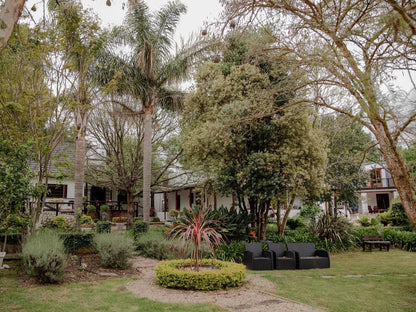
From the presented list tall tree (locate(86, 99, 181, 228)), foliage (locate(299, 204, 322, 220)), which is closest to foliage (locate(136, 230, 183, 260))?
tall tree (locate(86, 99, 181, 228))

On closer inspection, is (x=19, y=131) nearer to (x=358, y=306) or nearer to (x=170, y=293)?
(x=170, y=293)

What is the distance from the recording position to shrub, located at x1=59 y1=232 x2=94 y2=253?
10.1m

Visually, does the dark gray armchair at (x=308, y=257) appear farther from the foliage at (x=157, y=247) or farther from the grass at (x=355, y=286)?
the foliage at (x=157, y=247)

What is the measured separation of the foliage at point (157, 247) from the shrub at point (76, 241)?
5.68 ft

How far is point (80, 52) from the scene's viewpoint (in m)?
10.7

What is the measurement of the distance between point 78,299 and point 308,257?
270 inches

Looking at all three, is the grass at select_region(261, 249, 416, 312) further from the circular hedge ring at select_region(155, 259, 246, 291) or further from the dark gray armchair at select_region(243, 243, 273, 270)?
the circular hedge ring at select_region(155, 259, 246, 291)

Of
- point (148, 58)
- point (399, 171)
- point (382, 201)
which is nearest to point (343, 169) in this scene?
point (148, 58)

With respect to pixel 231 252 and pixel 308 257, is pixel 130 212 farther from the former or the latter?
pixel 308 257

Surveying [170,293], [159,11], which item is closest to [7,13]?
[170,293]

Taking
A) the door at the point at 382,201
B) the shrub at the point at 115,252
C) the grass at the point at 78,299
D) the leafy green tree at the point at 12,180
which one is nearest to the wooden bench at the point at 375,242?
the shrub at the point at 115,252

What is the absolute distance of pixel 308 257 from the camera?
401 inches

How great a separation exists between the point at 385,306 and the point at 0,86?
1133cm

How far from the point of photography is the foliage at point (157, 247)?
407 inches
